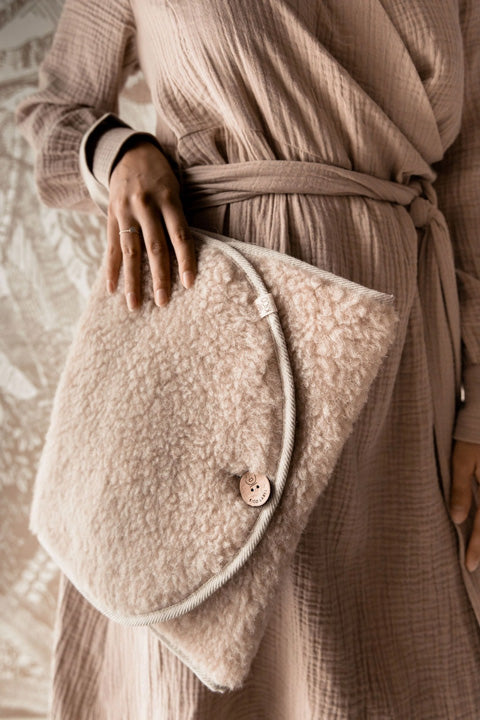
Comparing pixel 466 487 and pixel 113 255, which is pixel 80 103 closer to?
pixel 113 255

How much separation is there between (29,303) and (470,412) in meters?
0.66

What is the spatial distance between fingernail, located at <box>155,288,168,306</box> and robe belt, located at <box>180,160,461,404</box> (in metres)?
0.12

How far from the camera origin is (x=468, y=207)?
66 cm

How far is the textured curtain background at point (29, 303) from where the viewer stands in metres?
0.85

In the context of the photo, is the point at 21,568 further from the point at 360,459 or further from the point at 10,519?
the point at 360,459

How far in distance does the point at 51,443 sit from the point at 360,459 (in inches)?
12.3

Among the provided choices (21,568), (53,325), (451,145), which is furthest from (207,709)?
(451,145)

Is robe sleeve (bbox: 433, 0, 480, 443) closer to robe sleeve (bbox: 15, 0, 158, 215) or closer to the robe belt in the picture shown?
the robe belt

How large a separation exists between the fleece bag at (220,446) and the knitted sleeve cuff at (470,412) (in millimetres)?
244

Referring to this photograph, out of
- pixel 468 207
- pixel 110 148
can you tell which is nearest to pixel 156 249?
pixel 110 148

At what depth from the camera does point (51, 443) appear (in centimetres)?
55

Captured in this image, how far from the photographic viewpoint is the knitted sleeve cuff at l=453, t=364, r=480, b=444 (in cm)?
63

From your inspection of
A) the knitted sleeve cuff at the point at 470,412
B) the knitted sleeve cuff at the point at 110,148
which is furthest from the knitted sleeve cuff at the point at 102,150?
the knitted sleeve cuff at the point at 470,412

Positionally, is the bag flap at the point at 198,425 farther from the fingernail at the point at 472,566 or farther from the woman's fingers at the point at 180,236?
the fingernail at the point at 472,566
